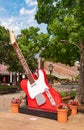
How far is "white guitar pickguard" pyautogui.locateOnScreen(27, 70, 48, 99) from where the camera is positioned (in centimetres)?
1938

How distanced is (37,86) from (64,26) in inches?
157

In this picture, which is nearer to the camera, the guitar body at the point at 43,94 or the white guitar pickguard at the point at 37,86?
the guitar body at the point at 43,94

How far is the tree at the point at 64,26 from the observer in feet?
59.8

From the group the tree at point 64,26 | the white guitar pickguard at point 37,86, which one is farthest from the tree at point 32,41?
the white guitar pickguard at point 37,86

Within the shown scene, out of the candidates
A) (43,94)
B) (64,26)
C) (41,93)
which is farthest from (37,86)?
(64,26)

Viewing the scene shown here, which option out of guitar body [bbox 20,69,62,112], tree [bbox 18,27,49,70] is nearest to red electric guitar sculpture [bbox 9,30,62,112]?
guitar body [bbox 20,69,62,112]

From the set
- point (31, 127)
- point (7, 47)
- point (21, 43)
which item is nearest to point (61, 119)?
point (31, 127)

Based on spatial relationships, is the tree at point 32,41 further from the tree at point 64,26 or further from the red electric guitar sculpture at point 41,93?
the red electric guitar sculpture at point 41,93

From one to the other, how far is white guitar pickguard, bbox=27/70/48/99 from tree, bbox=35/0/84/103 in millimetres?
2792

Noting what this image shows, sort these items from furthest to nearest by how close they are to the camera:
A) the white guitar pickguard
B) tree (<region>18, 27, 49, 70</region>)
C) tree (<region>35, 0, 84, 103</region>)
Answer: tree (<region>18, 27, 49, 70</region>) → the white guitar pickguard → tree (<region>35, 0, 84, 103</region>)

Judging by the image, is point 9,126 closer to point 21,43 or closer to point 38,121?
point 38,121

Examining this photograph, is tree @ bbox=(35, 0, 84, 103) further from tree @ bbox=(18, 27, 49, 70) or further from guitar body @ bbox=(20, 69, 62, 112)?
guitar body @ bbox=(20, 69, 62, 112)

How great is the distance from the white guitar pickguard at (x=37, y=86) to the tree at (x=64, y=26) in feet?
9.16

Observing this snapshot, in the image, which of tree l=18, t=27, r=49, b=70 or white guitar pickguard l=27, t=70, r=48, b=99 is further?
tree l=18, t=27, r=49, b=70
